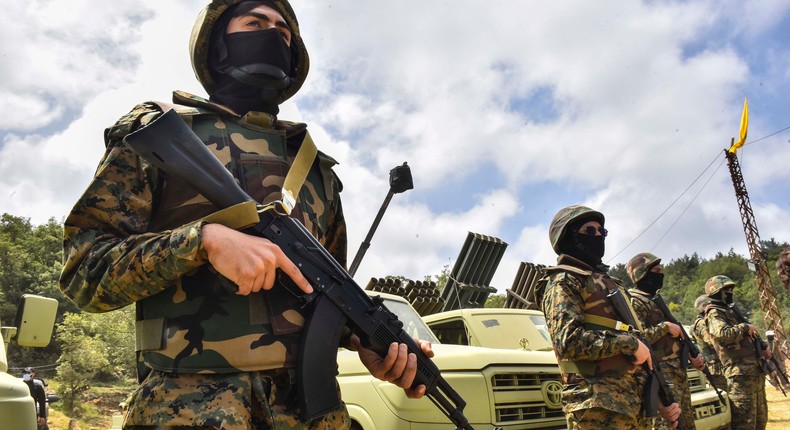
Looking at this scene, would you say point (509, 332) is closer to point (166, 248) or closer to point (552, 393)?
point (552, 393)

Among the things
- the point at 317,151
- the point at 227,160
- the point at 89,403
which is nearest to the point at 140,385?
the point at 227,160

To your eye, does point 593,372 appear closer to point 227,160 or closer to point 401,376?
point 401,376

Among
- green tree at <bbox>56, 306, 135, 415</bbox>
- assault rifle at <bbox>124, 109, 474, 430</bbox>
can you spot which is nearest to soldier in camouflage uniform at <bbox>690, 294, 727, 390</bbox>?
assault rifle at <bbox>124, 109, 474, 430</bbox>

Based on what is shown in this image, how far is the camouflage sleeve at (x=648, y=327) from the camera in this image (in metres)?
5.45

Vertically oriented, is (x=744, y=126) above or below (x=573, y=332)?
above

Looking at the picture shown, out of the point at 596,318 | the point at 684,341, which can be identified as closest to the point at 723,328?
the point at 684,341

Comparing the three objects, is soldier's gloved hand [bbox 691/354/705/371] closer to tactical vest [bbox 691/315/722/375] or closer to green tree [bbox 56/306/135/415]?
tactical vest [bbox 691/315/722/375]

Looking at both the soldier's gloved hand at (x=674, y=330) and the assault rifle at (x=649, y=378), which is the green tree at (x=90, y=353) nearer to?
the soldier's gloved hand at (x=674, y=330)

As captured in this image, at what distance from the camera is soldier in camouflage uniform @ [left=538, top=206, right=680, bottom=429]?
3605 mm

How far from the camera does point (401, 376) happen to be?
6.06ft

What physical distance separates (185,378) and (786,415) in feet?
44.1

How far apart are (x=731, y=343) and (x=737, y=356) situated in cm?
18

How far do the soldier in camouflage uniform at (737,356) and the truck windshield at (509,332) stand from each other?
11.0ft

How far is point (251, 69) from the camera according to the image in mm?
1917
